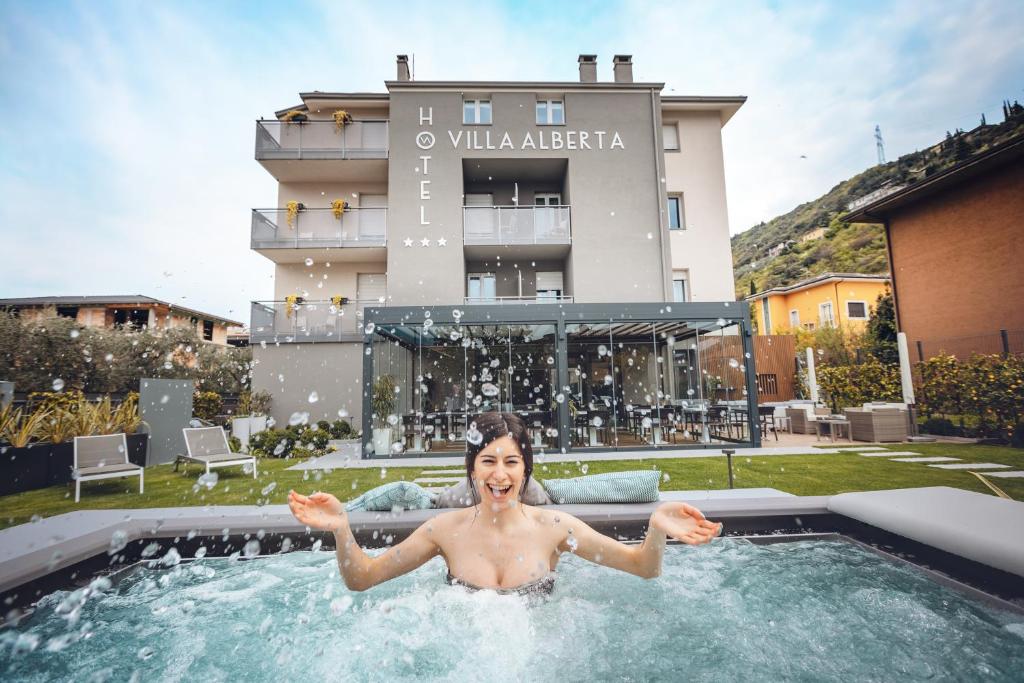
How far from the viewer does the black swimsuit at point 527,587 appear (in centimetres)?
246

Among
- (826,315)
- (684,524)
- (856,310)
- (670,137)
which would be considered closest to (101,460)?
(684,524)

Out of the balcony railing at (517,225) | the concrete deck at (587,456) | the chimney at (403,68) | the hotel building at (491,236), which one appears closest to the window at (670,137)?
the hotel building at (491,236)

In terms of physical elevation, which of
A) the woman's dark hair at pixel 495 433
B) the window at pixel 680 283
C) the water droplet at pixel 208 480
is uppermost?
the window at pixel 680 283

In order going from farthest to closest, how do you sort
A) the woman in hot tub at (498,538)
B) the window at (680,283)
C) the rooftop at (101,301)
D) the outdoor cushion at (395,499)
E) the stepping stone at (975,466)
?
1. the rooftop at (101,301)
2. the window at (680,283)
3. the stepping stone at (975,466)
4. the outdoor cushion at (395,499)
5. the woman in hot tub at (498,538)

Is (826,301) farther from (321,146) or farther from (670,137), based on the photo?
(321,146)

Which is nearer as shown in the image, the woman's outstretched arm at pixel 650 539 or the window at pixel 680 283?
the woman's outstretched arm at pixel 650 539

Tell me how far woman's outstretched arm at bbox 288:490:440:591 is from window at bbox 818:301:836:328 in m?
30.1

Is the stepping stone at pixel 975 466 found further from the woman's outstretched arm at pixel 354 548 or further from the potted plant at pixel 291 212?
the potted plant at pixel 291 212

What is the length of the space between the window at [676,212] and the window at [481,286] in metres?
6.40

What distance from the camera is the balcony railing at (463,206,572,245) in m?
13.9

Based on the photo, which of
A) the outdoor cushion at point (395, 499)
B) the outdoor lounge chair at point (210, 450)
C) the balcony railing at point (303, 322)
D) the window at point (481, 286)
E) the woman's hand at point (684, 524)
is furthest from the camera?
the window at point (481, 286)

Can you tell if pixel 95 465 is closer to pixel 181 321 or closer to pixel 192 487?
pixel 192 487

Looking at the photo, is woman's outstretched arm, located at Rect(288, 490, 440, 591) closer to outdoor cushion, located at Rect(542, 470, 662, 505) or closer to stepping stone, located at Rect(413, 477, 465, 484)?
outdoor cushion, located at Rect(542, 470, 662, 505)

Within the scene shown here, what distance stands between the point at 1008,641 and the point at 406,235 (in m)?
13.8
